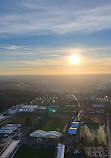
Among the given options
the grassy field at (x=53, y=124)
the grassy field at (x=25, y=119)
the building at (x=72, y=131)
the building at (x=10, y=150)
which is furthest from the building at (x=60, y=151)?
the grassy field at (x=25, y=119)

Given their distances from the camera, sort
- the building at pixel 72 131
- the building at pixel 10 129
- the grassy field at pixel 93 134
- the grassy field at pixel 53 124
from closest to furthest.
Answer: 1. the grassy field at pixel 93 134
2. the building at pixel 72 131
3. the building at pixel 10 129
4. the grassy field at pixel 53 124

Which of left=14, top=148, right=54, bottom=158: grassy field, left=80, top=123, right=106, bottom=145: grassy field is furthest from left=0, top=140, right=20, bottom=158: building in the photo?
left=80, top=123, right=106, bottom=145: grassy field

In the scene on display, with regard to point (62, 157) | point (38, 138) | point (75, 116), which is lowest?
point (62, 157)

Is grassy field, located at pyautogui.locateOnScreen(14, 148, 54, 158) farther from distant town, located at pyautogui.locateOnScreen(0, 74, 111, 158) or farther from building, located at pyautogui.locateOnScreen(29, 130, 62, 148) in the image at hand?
building, located at pyautogui.locateOnScreen(29, 130, 62, 148)

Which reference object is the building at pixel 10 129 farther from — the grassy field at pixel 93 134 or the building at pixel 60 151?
the grassy field at pixel 93 134

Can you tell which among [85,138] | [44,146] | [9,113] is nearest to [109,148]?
[85,138]

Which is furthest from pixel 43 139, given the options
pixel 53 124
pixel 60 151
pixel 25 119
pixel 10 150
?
pixel 25 119

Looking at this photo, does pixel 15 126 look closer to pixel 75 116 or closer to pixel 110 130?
pixel 75 116
